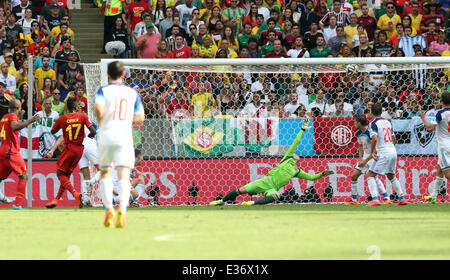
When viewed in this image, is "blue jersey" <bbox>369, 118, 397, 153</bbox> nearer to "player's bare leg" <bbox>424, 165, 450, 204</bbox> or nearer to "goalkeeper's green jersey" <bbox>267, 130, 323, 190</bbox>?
"player's bare leg" <bbox>424, 165, 450, 204</bbox>

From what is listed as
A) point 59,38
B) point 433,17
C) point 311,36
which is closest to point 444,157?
point 311,36

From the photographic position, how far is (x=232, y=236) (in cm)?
884

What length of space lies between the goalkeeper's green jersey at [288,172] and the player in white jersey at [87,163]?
11.0ft

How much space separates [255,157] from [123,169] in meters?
6.93

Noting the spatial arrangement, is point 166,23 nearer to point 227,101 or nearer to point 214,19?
point 214,19

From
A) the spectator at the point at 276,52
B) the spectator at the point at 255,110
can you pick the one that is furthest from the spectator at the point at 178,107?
the spectator at the point at 276,52

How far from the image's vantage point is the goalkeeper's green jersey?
15.2 m

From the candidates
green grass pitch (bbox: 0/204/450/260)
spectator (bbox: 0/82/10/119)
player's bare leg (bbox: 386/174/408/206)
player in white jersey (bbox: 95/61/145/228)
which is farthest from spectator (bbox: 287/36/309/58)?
player in white jersey (bbox: 95/61/145/228)

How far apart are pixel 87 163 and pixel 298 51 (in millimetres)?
6593

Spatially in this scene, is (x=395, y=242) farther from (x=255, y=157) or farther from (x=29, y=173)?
(x=29, y=173)

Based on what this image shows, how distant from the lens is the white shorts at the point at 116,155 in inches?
389

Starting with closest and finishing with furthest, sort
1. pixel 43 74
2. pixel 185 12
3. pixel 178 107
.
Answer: pixel 178 107 → pixel 43 74 → pixel 185 12

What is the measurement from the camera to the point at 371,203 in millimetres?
15172
